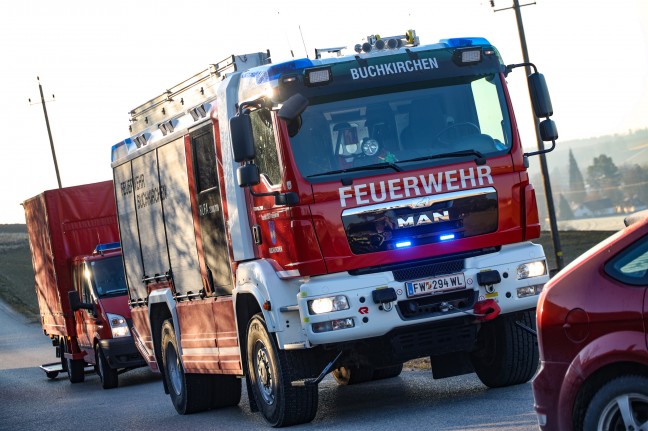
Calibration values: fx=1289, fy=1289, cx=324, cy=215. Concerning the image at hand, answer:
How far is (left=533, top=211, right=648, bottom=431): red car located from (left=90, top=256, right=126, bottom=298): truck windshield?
15852 millimetres

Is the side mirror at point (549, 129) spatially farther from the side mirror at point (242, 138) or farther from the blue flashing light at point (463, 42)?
the side mirror at point (242, 138)

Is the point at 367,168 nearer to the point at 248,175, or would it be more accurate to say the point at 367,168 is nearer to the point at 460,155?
the point at 460,155

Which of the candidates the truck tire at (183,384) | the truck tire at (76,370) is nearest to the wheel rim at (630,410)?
the truck tire at (183,384)

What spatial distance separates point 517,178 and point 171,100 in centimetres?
462

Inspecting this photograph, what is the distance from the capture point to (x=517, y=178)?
11.5 meters

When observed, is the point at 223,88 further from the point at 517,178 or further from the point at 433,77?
the point at 517,178

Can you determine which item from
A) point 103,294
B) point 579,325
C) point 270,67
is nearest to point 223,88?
point 270,67

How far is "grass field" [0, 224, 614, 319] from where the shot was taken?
1890 inches

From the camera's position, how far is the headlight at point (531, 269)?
11445 millimetres

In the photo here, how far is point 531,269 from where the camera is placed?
37.7ft

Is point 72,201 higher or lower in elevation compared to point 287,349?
higher

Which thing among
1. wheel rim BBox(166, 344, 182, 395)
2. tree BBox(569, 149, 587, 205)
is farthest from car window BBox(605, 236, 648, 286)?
tree BBox(569, 149, 587, 205)

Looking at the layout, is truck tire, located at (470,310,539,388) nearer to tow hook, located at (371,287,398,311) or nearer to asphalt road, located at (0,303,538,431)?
asphalt road, located at (0,303,538,431)

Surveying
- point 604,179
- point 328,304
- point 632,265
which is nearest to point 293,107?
point 328,304
